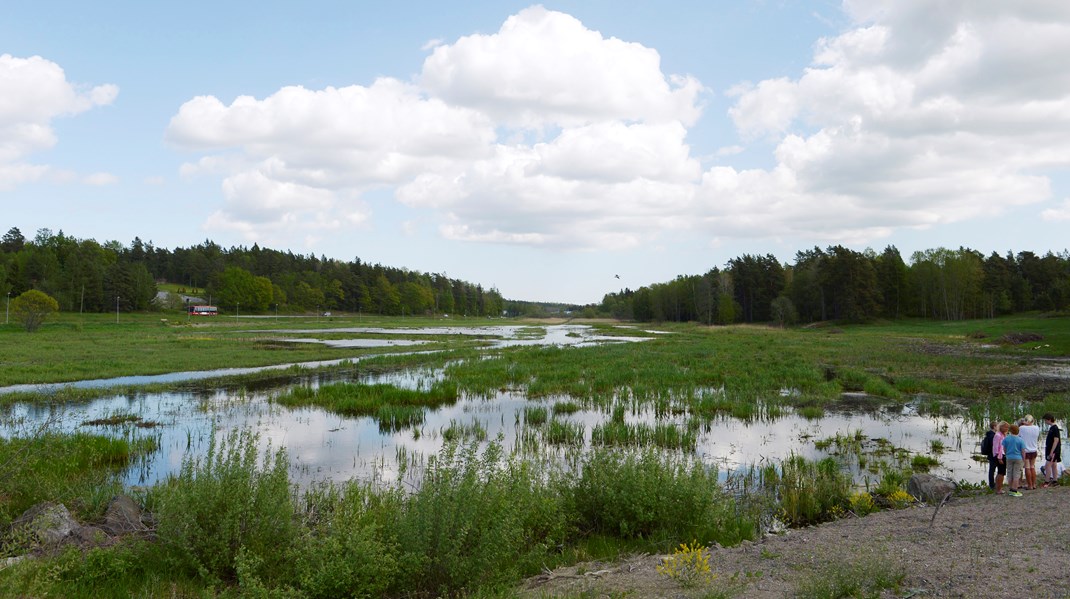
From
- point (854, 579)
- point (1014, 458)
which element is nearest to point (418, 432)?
point (854, 579)

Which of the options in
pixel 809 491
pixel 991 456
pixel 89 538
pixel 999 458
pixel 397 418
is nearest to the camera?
pixel 89 538

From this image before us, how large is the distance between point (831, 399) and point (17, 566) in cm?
2563

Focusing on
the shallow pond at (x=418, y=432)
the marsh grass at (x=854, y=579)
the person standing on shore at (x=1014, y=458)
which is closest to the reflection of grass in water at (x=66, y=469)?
the shallow pond at (x=418, y=432)

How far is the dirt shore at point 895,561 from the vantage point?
682cm

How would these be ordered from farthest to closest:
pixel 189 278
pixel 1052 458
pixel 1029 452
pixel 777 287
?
pixel 189 278 → pixel 777 287 → pixel 1052 458 → pixel 1029 452

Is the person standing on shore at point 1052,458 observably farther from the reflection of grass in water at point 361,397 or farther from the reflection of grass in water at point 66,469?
the reflection of grass in water at point 66,469

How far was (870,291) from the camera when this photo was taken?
9188 cm

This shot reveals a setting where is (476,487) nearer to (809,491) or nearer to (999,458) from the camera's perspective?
(809,491)

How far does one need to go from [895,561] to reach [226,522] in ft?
29.1

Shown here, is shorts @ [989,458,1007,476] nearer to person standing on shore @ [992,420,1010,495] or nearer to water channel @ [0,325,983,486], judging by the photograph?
person standing on shore @ [992,420,1010,495]

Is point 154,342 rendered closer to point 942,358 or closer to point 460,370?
point 460,370

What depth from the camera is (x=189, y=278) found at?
6747 inches

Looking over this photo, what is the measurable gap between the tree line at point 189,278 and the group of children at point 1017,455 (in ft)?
395

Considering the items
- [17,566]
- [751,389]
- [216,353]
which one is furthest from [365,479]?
[216,353]
